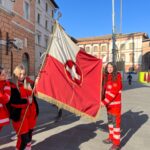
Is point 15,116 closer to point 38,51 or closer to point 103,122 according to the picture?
point 103,122

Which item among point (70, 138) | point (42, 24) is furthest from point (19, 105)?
point (42, 24)

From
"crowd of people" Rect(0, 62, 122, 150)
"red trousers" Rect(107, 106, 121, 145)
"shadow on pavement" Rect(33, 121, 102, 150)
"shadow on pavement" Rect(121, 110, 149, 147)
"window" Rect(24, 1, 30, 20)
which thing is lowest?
"shadow on pavement" Rect(121, 110, 149, 147)

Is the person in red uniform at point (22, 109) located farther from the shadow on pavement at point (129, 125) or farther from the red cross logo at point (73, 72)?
the shadow on pavement at point (129, 125)

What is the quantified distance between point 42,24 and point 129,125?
108 feet

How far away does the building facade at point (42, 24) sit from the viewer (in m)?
35.8

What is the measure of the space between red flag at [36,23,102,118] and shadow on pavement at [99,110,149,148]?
4.70 feet

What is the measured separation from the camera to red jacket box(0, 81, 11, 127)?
4.18m

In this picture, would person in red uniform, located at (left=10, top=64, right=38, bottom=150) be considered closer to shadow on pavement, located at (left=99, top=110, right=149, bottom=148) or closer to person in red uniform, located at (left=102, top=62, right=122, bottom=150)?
person in red uniform, located at (left=102, top=62, right=122, bottom=150)

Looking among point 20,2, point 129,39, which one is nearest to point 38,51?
point 20,2

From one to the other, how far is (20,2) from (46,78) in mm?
23389

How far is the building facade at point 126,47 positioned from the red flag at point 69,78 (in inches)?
2680

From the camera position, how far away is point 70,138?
21.5 feet

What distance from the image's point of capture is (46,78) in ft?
16.4

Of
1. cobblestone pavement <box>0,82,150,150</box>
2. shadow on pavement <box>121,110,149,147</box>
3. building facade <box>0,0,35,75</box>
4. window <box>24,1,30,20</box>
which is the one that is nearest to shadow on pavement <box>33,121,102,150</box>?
cobblestone pavement <box>0,82,150,150</box>
